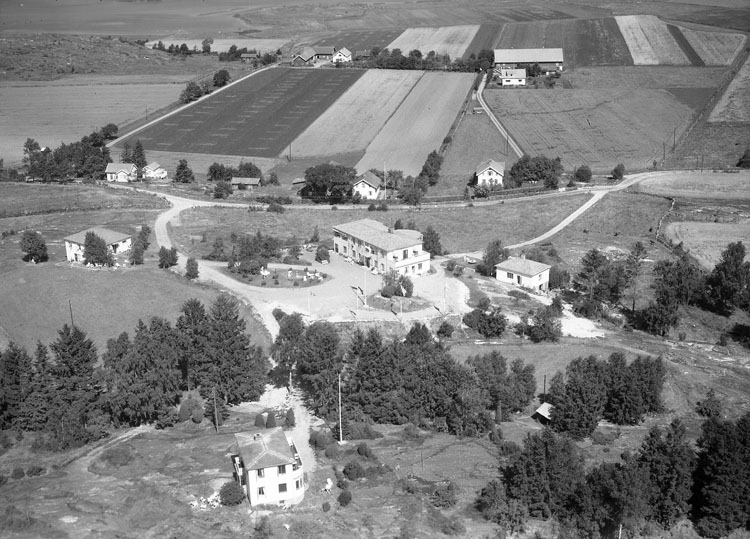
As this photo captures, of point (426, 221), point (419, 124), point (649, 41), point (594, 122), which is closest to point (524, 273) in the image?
point (426, 221)

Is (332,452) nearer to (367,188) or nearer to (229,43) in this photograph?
(367,188)

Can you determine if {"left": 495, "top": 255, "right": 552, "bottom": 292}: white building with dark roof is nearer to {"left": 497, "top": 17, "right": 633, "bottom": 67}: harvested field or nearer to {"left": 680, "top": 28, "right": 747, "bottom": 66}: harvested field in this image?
{"left": 497, "top": 17, "right": 633, "bottom": 67}: harvested field

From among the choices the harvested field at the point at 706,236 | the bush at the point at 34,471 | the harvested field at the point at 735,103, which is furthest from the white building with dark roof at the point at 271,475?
the harvested field at the point at 735,103

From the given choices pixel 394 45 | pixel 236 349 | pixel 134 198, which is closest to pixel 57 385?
pixel 236 349

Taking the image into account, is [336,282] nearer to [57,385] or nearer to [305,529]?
[57,385]


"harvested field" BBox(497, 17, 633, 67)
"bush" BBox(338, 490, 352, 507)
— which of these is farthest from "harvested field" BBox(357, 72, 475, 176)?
"bush" BBox(338, 490, 352, 507)

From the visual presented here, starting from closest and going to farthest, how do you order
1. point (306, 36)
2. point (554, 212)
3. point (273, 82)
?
point (554, 212) < point (273, 82) < point (306, 36)
